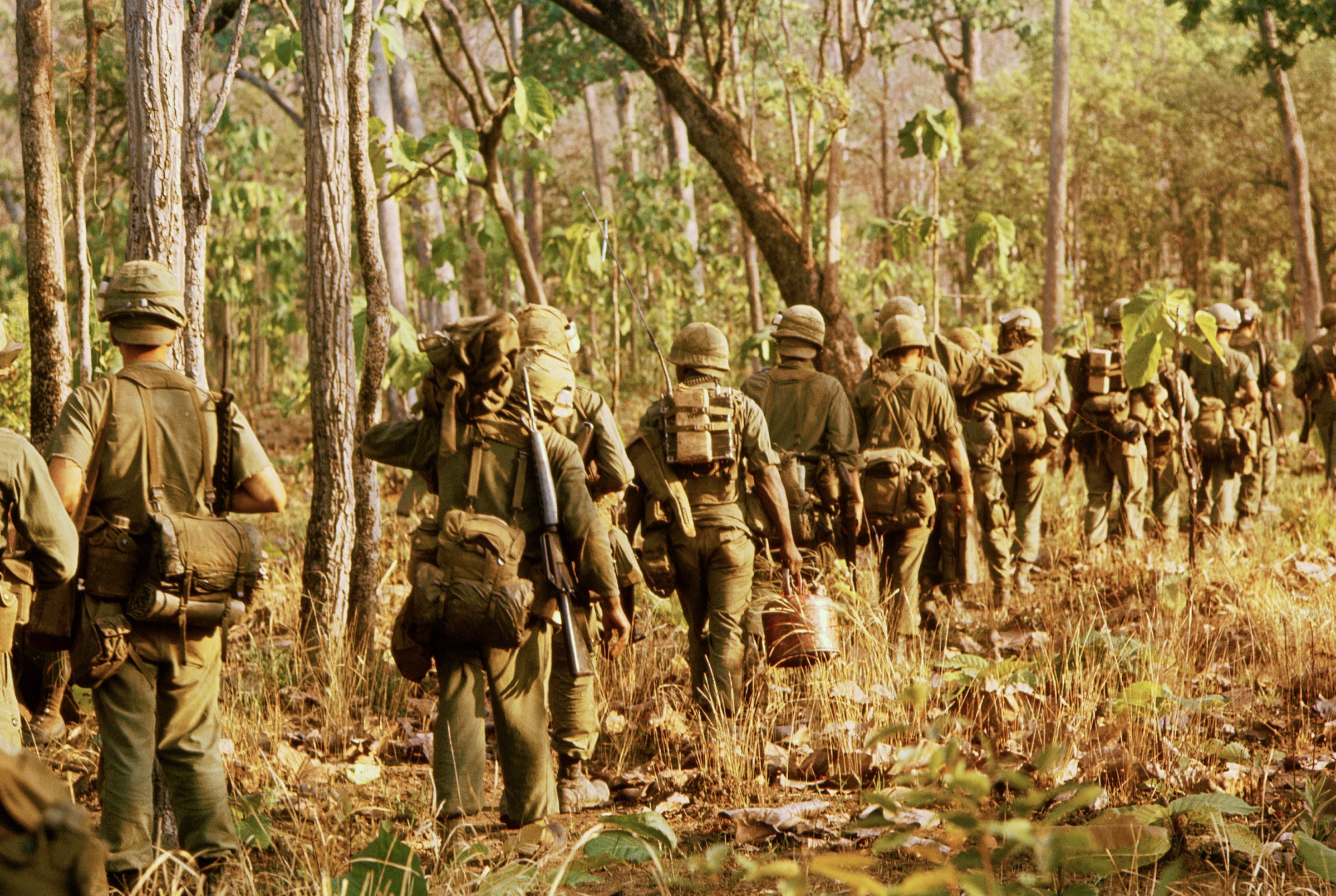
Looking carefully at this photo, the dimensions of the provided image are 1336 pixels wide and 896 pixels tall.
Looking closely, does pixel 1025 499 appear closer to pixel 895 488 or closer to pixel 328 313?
pixel 895 488

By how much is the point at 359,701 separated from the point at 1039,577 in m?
5.28

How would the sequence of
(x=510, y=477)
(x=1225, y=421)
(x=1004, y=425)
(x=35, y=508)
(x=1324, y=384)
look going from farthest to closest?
1. (x=1324, y=384)
2. (x=1225, y=421)
3. (x=1004, y=425)
4. (x=510, y=477)
5. (x=35, y=508)

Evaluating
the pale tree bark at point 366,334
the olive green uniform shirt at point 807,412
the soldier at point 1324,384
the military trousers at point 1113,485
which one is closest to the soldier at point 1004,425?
the military trousers at point 1113,485

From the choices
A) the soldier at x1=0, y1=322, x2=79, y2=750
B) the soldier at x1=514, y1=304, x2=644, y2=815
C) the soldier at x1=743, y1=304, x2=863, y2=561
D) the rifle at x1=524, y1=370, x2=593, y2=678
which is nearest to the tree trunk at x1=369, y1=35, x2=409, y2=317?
the soldier at x1=743, y1=304, x2=863, y2=561

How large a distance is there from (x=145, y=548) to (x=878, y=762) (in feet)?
8.95

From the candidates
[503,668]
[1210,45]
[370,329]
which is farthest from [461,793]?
[1210,45]

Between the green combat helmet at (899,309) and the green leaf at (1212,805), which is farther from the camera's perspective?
the green combat helmet at (899,309)

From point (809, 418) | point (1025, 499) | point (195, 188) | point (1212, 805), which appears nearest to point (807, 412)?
point (809, 418)

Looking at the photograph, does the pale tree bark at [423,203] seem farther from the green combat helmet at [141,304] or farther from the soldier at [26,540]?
the soldier at [26,540]

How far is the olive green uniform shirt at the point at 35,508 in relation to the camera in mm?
3629

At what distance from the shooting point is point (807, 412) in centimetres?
673

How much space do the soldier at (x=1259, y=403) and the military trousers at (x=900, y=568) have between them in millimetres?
4985

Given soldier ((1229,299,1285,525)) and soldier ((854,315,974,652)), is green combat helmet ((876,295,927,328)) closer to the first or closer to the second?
soldier ((854,315,974,652))

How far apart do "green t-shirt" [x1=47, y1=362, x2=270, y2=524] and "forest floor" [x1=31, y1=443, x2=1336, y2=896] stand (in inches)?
41.1
